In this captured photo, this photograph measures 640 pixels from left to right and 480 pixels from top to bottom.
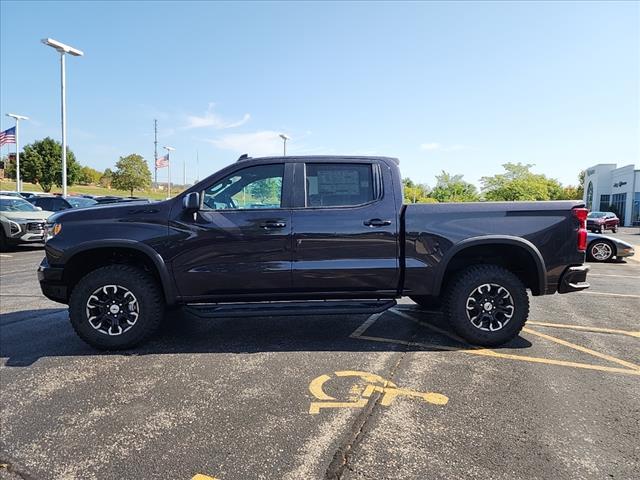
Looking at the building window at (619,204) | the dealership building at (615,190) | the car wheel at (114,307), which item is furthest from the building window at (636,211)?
the car wheel at (114,307)

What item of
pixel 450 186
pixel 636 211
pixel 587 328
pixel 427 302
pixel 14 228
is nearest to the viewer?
pixel 587 328

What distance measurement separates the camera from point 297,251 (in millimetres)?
4422

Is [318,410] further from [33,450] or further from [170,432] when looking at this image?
[33,450]

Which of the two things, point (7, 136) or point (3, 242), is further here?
point (7, 136)

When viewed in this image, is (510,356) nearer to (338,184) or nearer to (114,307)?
(338,184)

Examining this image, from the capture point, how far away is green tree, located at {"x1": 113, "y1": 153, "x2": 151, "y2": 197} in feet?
192

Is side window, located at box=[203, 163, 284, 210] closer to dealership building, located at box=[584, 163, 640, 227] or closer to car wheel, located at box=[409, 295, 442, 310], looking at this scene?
car wheel, located at box=[409, 295, 442, 310]

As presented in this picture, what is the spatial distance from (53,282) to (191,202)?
1641 mm

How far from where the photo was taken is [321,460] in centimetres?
255

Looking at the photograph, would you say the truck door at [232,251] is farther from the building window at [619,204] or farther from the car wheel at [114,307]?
the building window at [619,204]

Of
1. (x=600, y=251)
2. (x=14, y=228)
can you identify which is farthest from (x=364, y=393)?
(x=14, y=228)

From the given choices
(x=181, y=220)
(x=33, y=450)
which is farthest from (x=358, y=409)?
(x=181, y=220)

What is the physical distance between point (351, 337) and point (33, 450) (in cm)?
304

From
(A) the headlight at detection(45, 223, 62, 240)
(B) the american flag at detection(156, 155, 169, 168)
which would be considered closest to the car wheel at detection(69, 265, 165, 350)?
(A) the headlight at detection(45, 223, 62, 240)
